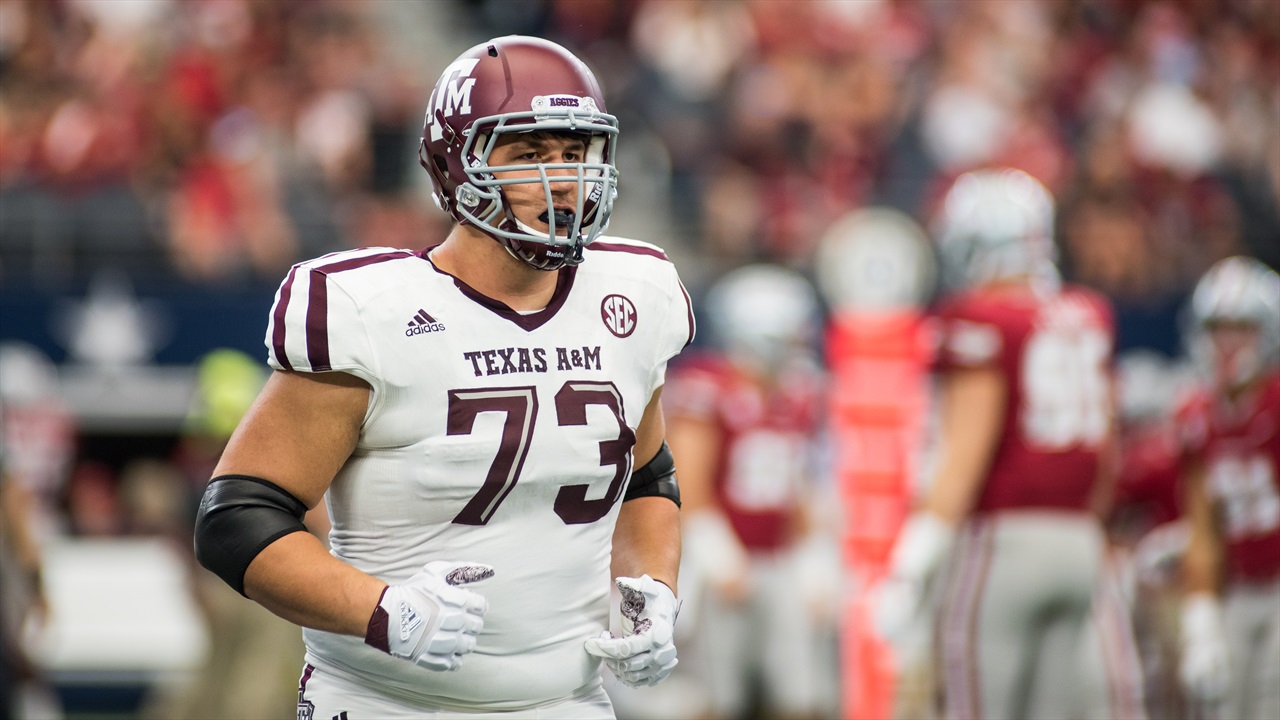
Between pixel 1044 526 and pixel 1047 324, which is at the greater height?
pixel 1047 324

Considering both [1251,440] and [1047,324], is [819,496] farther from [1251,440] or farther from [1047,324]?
[1047,324]

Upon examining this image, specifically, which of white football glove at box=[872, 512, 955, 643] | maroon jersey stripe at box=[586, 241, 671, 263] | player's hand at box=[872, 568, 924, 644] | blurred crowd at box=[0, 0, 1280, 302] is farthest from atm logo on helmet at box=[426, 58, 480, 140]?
blurred crowd at box=[0, 0, 1280, 302]

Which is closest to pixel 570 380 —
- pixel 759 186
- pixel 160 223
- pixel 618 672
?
pixel 618 672

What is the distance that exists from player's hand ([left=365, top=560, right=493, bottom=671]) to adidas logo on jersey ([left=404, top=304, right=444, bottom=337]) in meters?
0.38

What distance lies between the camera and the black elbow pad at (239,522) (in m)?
2.54

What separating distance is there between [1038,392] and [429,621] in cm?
277

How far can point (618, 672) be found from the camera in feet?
9.08

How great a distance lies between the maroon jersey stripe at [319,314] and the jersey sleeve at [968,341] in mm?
2556

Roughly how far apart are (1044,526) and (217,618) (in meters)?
3.58

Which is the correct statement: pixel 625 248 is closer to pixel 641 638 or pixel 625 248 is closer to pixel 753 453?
pixel 641 638

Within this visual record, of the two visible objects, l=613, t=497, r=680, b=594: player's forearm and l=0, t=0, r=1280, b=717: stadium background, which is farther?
l=0, t=0, r=1280, b=717: stadium background

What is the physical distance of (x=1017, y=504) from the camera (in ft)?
15.9

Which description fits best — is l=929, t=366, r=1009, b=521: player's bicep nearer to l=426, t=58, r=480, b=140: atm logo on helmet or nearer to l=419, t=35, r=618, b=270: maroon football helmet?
l=419, t=35, r=618, b=270: maroon football helmet

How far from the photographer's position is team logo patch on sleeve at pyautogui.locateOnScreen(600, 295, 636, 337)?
283 cm
